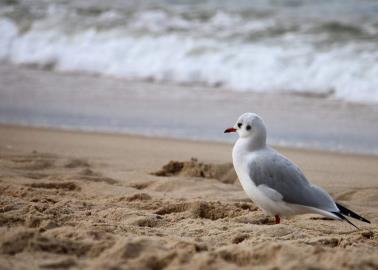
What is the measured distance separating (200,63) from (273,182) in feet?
23.3

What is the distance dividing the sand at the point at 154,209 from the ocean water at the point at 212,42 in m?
3.32

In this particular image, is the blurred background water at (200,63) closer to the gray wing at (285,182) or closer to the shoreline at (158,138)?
the shoreline at (158,138)

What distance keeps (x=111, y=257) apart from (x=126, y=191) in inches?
89.7

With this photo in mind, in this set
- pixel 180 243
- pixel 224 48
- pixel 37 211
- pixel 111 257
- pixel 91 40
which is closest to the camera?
pixel 111 257

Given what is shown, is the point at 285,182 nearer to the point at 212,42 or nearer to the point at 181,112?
the point at 181,112

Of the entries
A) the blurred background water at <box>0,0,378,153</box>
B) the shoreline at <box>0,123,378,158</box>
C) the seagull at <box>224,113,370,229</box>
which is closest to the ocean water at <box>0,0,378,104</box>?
the blurred background water at <box>0,0,378,153</box>

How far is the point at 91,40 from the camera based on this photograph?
13500 mm

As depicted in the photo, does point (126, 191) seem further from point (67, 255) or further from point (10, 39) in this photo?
point (10, 39)

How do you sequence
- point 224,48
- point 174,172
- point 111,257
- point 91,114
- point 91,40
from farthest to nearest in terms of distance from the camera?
point 91,40
point 224,48
point 91,114
point 174,172
point 111,257

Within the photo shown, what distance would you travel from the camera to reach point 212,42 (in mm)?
12359


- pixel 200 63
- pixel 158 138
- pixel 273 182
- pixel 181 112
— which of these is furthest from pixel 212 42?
pixel 273 182

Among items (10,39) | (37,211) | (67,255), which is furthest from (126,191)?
(10,39)

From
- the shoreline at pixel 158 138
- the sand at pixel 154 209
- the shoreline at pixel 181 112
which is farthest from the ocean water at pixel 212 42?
the sand at pixel 154 209

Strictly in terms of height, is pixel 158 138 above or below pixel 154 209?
above
